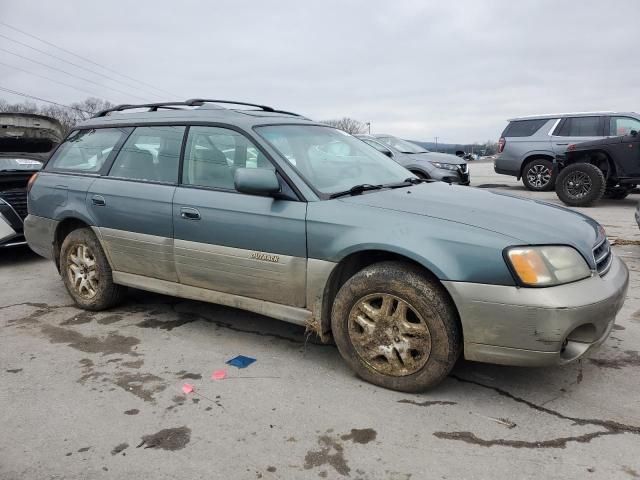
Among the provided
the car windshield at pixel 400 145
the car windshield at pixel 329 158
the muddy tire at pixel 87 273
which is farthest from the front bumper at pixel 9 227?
the car windshield at pixel 400 145

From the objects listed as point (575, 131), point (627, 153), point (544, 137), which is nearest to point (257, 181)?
point (627, 153)

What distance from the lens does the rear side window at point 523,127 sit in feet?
39.3

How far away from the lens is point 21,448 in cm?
246

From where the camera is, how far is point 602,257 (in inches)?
116

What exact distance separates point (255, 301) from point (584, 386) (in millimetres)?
A: 2041

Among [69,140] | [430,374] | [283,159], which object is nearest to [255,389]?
[430,374]

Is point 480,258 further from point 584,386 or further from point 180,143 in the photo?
point 180,143

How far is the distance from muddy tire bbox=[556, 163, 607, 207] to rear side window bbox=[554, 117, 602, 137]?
215cm

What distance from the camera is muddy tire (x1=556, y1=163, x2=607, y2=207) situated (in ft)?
31.1

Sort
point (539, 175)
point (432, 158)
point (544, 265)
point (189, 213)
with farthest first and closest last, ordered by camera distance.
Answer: point (539, 175) < point (432, 158) < point (189, 213) < point (544, 265)

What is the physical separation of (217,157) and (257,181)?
2.24ft

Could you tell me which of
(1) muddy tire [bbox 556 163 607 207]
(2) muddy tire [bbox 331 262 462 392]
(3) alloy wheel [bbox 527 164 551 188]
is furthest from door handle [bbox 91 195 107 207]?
(3) alloy wheel [bbox 527 164 551 188]

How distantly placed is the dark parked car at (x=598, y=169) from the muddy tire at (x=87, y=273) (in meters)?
8.56

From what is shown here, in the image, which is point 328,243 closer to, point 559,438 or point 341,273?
point 341,273
